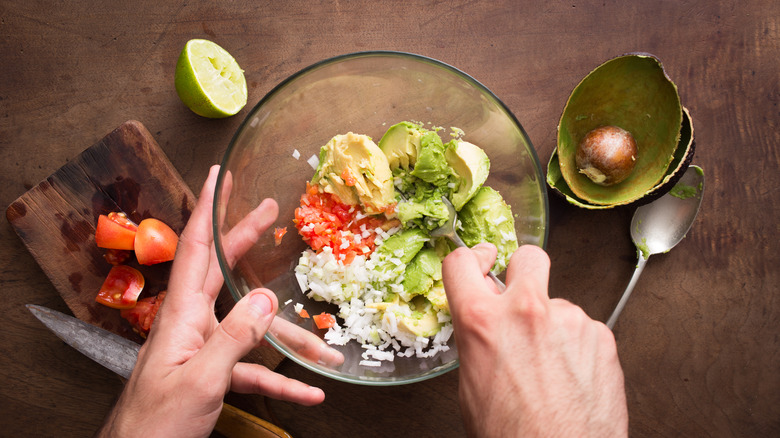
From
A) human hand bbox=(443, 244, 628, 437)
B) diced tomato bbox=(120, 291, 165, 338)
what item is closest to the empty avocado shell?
human hand bbox=(443, 244, 628, 437)

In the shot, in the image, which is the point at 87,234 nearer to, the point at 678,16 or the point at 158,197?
the point at 158,197

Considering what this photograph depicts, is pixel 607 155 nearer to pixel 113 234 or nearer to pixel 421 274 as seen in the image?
pixel 421 274

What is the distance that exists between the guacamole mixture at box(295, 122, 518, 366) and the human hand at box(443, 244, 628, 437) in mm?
484

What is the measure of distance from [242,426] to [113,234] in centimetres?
84

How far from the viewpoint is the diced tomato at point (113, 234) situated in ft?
5.64

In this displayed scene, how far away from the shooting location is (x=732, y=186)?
6.00 feet

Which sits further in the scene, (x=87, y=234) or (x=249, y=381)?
(x=87, y=234)

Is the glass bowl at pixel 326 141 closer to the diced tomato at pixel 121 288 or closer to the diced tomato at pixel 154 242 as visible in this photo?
the diced tomato at pixel 154 242

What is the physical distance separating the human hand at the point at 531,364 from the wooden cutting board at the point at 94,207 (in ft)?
3.20

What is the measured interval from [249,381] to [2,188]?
1263 millimetres

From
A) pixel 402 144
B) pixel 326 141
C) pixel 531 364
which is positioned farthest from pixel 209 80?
pixel 531 364

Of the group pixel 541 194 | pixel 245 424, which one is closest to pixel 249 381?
pixel 245 424

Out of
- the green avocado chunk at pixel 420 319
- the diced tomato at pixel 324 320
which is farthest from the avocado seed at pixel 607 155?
the diced tomato at pixel 324 320

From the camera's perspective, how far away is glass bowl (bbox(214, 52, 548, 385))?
5.18 feet
